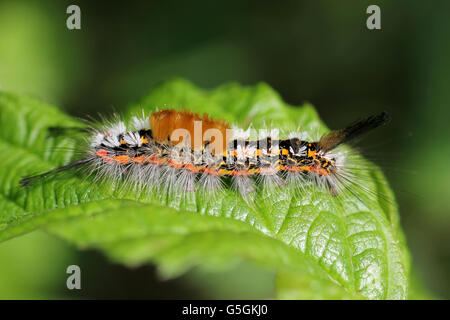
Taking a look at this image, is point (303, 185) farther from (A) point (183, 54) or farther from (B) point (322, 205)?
(A) point (183, 54)

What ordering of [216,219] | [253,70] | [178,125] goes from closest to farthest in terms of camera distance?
[216,219]
[178,125]
[253,70]

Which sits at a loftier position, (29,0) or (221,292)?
(29,0)

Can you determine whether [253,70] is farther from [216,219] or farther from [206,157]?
[216,219]

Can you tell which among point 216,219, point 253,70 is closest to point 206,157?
point 216,219

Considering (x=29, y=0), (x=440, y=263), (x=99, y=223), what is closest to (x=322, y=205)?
(x=99, y=223)

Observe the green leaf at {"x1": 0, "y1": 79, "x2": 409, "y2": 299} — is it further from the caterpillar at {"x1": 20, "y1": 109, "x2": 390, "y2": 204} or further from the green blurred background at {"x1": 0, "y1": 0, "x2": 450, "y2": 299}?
the green blurred background at {"x1": 0, "y1": 0, "x2": 450, "y2": 299}

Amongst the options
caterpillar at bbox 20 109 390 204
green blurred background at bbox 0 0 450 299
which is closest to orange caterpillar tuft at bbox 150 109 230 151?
caterpillar at bbox 20 109 390 204
